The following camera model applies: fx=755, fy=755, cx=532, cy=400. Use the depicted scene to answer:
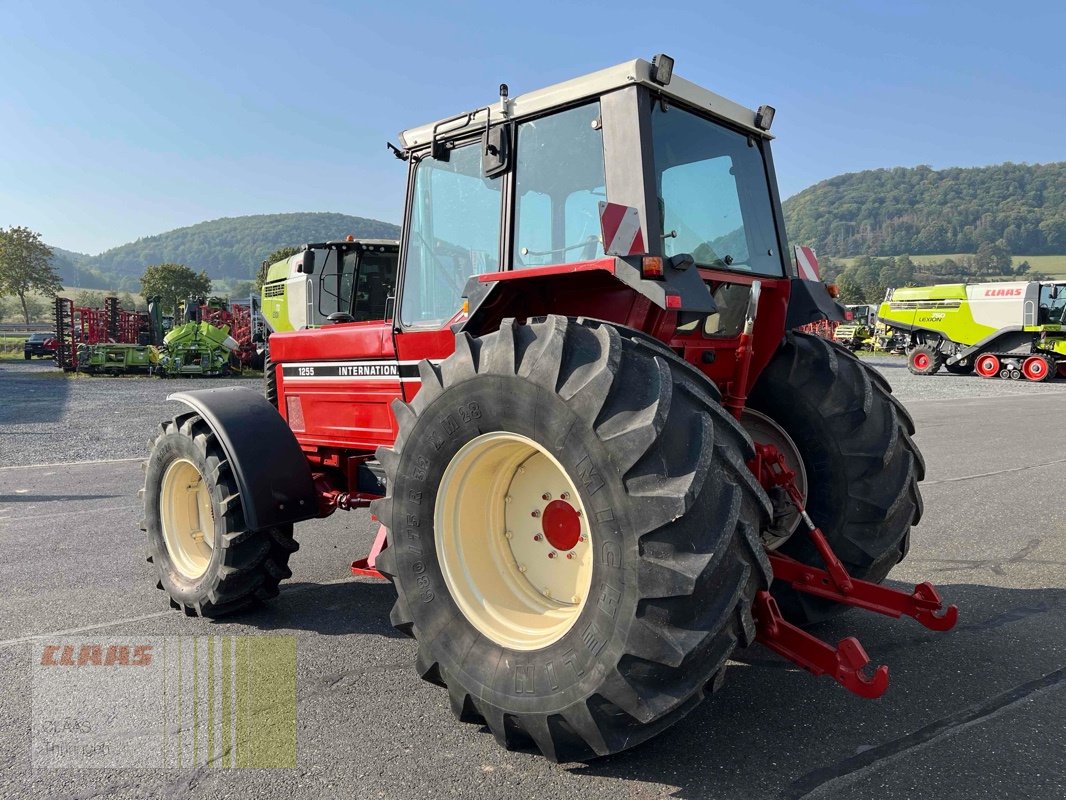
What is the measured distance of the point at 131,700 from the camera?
3150 mm

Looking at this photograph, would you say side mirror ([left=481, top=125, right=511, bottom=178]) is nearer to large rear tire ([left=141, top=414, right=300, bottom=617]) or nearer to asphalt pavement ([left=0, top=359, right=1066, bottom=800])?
large rear tire ([left=141, top=414, right=300, bottom=617])

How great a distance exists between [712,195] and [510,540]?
73.5 inches

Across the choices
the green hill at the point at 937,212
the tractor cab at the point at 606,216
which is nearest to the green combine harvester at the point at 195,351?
the tractor cab at the point at 606,216

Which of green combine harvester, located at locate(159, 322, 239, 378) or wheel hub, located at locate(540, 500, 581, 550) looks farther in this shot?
green combine harvester, located at locate(159, 322, 239, 378)

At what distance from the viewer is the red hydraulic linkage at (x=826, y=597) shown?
8.00 ft

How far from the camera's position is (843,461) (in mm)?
3518

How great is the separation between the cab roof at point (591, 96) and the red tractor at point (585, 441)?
0.01 metres

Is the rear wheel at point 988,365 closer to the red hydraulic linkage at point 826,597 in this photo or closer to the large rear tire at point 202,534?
the red hydraulic linkage at point 826,597

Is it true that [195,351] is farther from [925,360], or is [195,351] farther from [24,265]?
[24,265]

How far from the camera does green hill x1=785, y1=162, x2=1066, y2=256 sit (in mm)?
135875

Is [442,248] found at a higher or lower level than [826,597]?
higher

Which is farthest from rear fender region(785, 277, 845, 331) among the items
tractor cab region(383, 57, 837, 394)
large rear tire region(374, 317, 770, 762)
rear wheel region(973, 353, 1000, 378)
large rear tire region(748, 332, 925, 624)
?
rear wheel region(973, 353, 1000, 378)

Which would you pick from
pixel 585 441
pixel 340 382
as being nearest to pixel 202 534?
pixel 340 382

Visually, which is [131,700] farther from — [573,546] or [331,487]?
[573,546]
